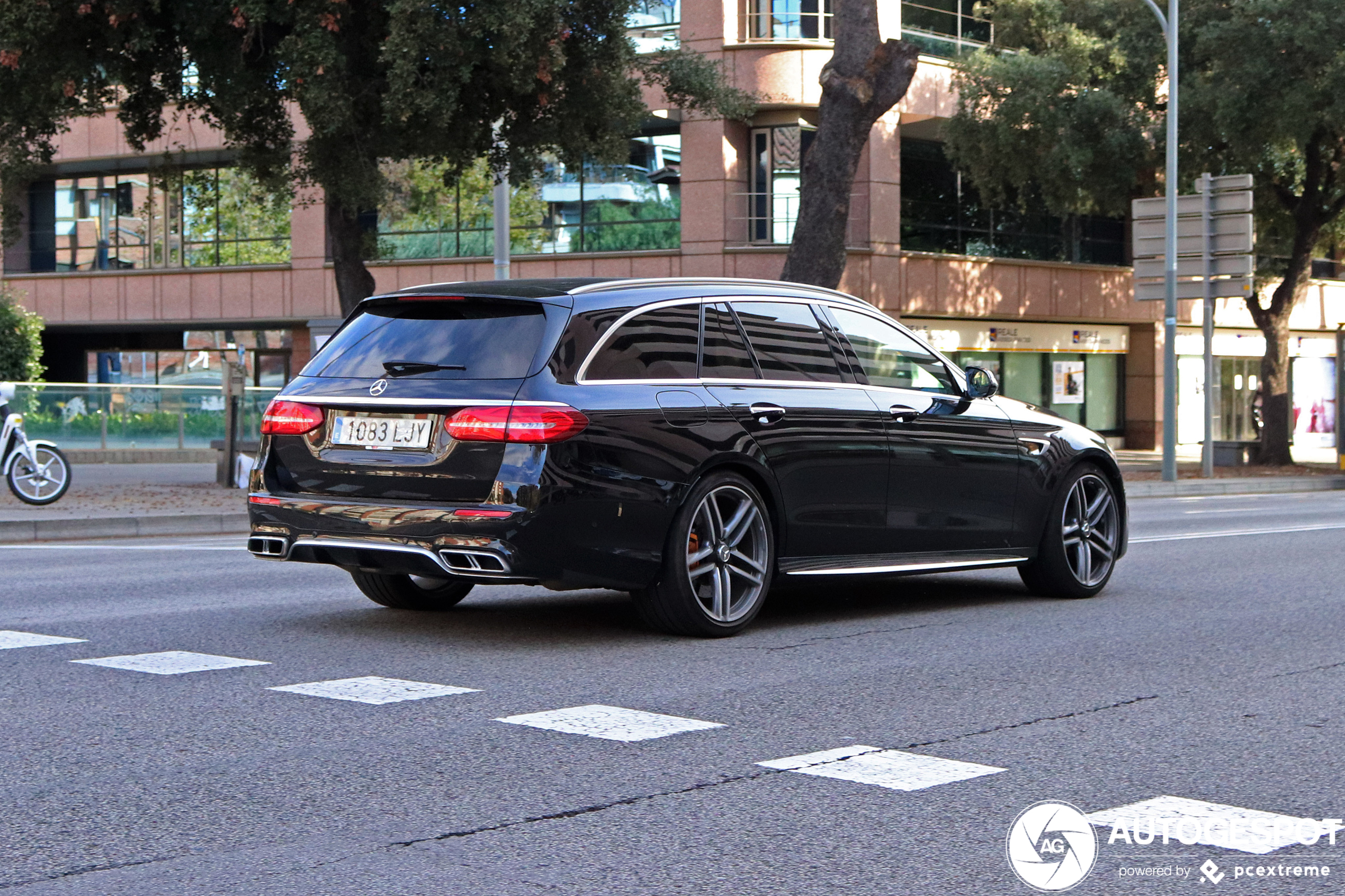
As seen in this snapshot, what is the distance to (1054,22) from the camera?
3394cm

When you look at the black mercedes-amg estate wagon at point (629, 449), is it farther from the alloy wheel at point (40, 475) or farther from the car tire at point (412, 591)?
the alloy wheel at point (40, 475)

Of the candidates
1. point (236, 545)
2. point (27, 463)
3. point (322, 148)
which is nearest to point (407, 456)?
point (236, 545)

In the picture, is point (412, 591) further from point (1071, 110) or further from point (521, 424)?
point (1071, 110)

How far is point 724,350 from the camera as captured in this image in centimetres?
800

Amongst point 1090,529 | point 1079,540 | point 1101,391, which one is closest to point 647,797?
point 1079,540

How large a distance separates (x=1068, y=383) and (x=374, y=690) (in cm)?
3655

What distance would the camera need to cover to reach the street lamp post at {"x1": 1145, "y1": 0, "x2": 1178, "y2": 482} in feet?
90.4

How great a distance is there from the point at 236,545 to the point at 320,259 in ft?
84.8

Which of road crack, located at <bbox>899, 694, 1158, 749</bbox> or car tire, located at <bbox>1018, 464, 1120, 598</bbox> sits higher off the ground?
car tire, located at <bbox>1018, 464, 1120, 598</bbox>

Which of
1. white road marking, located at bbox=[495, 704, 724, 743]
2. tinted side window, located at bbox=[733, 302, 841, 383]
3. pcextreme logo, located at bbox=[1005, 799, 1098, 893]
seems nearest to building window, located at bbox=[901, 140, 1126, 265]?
tinted side window, located at bbox=[733, 302, 841, 383]

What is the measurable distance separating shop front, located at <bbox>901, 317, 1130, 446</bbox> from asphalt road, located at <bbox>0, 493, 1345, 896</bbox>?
2822 centimetres

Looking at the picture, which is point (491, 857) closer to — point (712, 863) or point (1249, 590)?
point (712, 863)

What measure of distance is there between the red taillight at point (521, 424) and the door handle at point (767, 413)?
98cm

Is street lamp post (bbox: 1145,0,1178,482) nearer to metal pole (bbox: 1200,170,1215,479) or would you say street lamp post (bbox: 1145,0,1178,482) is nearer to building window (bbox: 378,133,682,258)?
metal pole (bbox: 1200,170,1215,479)
